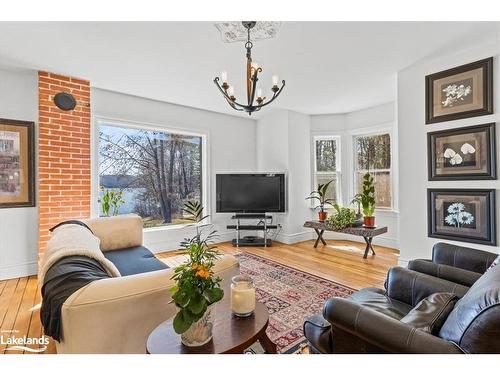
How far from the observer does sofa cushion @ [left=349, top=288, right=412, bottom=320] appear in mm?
1515

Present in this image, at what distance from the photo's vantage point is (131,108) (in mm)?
4062

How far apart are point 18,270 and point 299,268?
137 inches

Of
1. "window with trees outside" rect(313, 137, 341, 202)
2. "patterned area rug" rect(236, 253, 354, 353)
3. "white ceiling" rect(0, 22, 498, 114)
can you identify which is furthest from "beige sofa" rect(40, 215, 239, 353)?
"window with trees outside" rect(313, 137, 341, 202)

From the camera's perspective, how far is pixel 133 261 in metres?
2.46

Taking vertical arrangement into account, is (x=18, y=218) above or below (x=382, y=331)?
above

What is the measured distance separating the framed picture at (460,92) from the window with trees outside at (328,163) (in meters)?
2.30

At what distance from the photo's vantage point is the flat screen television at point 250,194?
4.86m

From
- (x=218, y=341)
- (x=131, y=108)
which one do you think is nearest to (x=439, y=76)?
(x=218, y=341)

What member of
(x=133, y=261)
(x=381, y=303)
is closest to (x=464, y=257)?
(x=381, y=303)

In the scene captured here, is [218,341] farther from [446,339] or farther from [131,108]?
[131,108]

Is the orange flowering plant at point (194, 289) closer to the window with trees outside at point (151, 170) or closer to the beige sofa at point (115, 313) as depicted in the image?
the beige sofa at point (115, 313)

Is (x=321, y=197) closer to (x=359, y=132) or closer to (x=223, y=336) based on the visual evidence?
(x=359, y=132)

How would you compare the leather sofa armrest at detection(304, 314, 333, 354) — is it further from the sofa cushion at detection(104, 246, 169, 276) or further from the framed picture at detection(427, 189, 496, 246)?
the framed picture at detection(427, 189, 496, 246)

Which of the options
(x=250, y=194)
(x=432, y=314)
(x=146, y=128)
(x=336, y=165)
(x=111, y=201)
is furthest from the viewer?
(x=336, y=165)
